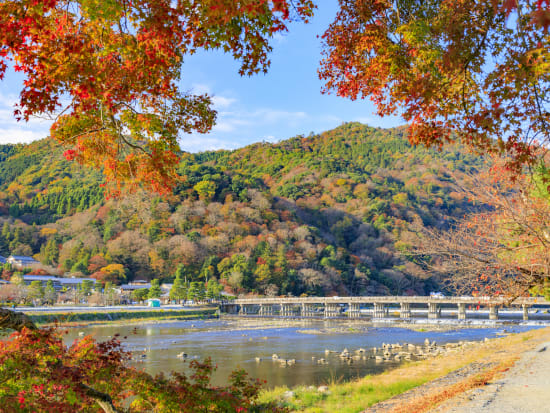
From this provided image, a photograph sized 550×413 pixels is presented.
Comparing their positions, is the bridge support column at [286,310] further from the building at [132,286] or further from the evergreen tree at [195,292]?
the building at [132,286]

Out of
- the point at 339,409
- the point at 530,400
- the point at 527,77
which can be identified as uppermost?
the point at 527,77

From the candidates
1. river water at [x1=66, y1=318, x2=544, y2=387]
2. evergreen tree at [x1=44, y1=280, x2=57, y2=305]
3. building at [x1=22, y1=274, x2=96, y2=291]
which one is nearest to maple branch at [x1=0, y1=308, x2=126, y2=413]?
river water at [x1=66, y1=318, x2=544, y2=387]

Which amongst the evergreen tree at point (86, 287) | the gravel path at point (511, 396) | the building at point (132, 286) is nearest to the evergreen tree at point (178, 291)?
the building at point (132, 286)

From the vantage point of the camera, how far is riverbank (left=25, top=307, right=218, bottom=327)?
29145 mm

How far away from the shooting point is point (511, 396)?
6742mm

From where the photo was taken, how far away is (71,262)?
51500 mm

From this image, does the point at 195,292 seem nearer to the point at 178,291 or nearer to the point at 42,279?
the point at 178,291

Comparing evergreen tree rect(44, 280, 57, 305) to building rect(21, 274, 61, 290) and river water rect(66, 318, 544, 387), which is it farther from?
river water rect(66, 318, 544, 387)

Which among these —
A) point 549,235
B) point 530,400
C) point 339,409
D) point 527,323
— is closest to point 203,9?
point 549,235

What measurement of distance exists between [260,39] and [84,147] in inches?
98.7

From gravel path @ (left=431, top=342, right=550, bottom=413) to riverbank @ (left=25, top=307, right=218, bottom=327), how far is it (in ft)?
85.4

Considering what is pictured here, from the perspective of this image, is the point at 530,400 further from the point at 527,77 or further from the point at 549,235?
the point at 527,77

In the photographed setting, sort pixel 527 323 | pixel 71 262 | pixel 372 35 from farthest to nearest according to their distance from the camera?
pixel 71 262 → pixel 527 323 → pixel 372 35

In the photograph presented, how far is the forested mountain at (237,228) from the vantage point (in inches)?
2135
